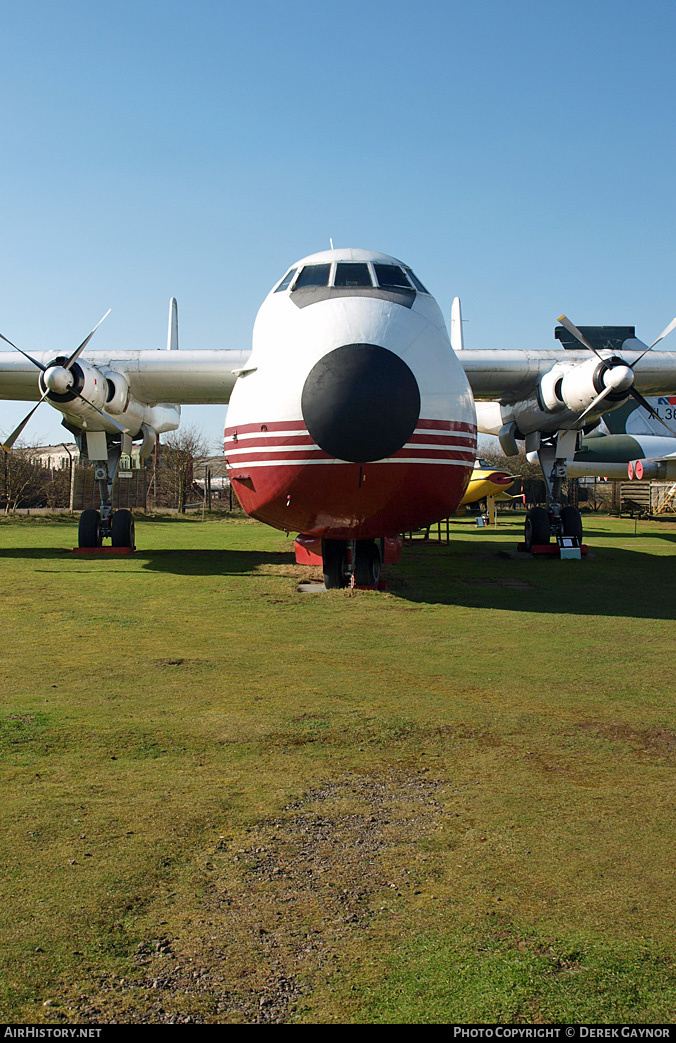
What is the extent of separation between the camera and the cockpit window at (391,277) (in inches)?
401

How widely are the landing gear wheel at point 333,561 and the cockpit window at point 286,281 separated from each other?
348 cm

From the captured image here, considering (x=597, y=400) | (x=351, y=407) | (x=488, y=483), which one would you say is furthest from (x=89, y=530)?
(x=488, y=483)

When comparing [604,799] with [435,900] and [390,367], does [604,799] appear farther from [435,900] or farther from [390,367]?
[390,367]

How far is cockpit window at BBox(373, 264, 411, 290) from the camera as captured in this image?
1018 centimetres

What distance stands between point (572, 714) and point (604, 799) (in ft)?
4.79

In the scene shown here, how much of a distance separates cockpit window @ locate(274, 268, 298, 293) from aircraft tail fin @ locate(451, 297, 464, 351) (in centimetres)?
1018

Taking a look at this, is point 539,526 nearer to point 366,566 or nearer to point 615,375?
point 615,375

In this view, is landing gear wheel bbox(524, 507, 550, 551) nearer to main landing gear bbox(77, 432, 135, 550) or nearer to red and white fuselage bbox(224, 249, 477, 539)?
red and white fuselage bbox(224, 249, 477, 539)

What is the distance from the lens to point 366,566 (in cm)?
1125

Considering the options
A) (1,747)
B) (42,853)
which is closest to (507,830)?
(42,853)

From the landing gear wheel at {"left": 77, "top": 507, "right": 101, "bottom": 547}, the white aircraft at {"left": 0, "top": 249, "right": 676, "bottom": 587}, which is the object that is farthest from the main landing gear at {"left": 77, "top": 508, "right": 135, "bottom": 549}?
the white aircraft at {"left": 0, "top": 249, "right": 676, "bottom": 587}

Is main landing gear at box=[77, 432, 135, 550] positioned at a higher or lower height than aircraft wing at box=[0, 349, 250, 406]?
lower

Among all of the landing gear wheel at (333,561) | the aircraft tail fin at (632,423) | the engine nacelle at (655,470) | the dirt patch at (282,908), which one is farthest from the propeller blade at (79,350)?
the aircraft tail fin at (632,423)

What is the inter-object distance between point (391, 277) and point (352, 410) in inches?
113
